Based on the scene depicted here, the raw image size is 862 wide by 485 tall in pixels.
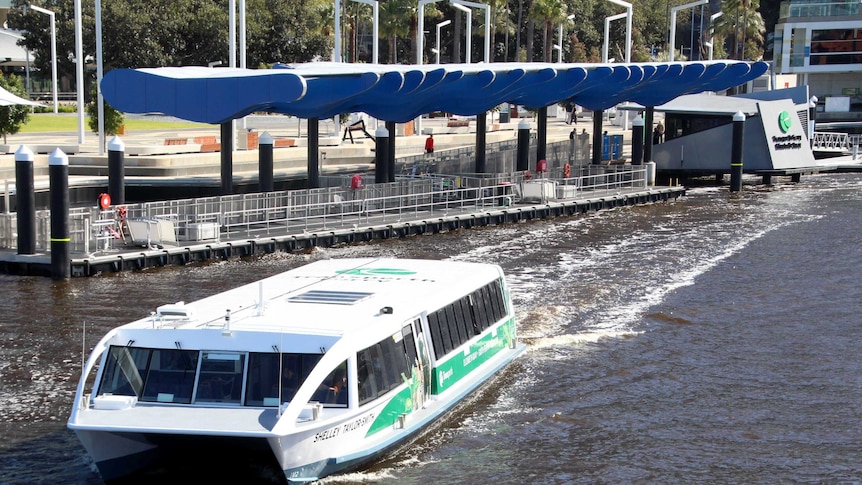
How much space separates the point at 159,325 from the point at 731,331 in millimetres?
14956

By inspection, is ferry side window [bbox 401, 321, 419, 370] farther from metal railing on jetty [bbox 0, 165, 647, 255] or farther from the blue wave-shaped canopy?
the blue wave-shaped canopy

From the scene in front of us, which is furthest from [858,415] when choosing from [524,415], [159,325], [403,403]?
[159,325]

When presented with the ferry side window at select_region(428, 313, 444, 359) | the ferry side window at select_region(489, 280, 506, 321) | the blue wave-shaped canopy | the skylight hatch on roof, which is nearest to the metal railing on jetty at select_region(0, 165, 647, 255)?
the blue wave-shaped canopy

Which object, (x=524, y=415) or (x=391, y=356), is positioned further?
(x=524, y=415)

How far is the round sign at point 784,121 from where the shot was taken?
63.7m

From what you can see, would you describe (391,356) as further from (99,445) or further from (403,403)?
(99,445)

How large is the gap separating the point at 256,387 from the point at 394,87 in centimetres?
2609

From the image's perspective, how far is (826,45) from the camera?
98062 mm

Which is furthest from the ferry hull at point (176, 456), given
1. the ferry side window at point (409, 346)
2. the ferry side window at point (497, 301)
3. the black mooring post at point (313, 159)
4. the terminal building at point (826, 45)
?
the terminal building at point (826, 45)

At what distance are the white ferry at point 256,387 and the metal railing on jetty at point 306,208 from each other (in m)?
17.0

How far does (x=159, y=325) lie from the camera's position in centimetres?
1627

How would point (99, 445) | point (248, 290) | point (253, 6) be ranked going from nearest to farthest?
point (99, 445) → point (248, 290) → point (253, 6)

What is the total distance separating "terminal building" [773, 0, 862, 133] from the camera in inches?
3809

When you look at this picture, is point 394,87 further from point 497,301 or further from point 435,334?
point 435,334
